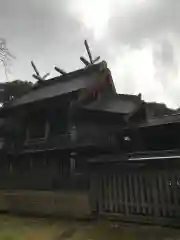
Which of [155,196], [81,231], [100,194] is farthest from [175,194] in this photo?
[81,231]

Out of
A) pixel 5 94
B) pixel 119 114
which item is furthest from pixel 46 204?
pixel 5 94

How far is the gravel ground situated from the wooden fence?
20.4 inches

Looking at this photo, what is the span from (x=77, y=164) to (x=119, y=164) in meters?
6.84

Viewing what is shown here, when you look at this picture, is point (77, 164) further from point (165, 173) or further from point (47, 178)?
point (165, 173)

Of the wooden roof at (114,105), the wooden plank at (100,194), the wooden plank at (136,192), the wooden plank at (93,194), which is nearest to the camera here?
the wooden plank at (136,192)

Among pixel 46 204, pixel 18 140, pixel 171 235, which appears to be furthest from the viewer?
pixel 18 140

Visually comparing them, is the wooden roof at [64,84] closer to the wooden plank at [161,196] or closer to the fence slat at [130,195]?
the fence slat at [130,195]

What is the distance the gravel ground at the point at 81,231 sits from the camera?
879cm

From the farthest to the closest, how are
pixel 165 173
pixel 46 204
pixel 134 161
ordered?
pixel 46 204, pixel 134 161, pixel 165 173

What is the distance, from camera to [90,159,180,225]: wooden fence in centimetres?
965

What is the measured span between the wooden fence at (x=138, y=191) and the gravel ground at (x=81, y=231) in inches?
20.4

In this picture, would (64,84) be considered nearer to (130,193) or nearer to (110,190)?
(110,190)

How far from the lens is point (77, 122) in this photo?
62.4 feet

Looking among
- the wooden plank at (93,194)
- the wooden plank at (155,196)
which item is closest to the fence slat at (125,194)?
the wooden plank at (155,196)
